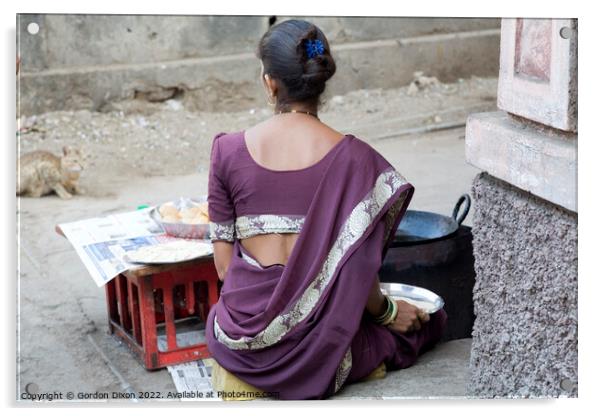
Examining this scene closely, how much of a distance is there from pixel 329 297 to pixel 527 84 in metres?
0.76

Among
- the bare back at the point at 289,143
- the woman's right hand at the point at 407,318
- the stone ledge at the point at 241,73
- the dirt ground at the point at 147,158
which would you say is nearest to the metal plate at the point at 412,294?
the woman's right hand at the point at 407,318

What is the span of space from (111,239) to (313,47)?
1.42 meters

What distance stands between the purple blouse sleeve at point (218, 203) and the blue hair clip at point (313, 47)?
361 mm

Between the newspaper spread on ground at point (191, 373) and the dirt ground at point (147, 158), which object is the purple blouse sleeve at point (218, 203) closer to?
the newspaper spread on ground at point (191, 373)

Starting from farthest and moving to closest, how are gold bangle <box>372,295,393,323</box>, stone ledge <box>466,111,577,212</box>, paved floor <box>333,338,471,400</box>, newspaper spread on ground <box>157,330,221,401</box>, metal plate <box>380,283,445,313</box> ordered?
newspaper spread on ground <box>157,330,221,401</box>, metal plate <box>380,283,445,313</box>, gold bangle <box>372,295,393,323</box>, paved floor <box>333,338,471,400</box>, stone ledge <box>466,111,577,212</box>

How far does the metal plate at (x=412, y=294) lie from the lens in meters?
3.04

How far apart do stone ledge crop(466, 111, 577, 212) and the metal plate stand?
2.23 ft

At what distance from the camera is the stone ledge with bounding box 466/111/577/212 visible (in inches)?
84.7

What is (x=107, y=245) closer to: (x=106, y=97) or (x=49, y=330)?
(x=49, y=330)

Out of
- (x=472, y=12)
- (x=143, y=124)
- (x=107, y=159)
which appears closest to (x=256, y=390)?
(x=472, y=12)

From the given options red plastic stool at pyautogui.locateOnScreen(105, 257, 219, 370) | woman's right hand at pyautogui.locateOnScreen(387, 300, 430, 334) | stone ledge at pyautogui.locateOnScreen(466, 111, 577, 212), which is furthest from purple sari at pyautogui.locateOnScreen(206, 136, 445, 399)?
red plastic stool at pyautogui.locateOnScreen(105, 257, 219, 370)

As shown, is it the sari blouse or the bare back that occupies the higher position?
the bare back

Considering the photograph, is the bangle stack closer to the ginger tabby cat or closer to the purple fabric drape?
the purple fabric drape

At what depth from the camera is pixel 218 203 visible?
8.79 ft
